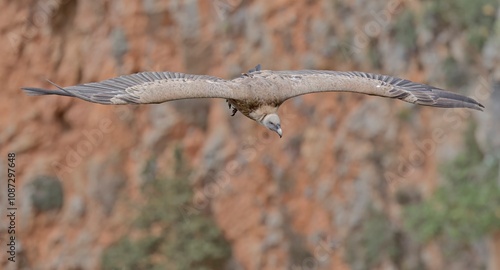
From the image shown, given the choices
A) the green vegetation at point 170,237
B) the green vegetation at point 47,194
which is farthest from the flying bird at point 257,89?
the green vegetation at point 47,194

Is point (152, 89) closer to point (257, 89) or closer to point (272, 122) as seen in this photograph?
point (257, 89)

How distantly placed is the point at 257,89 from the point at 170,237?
869 centimetres

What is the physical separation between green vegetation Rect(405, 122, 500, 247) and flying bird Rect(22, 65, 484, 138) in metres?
6.05

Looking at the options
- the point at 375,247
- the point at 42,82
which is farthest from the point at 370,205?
the point at 42,82

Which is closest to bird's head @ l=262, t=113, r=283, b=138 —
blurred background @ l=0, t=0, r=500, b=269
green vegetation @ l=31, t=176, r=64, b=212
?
blurred background @ l=0, t=0, r=500, b=269

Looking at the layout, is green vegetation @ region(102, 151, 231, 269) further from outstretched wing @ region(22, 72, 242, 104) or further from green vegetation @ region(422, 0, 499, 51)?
outstretched wing @ region(22, 72, 242, 104)

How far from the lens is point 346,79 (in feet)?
41.5

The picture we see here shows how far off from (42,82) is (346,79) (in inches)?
371

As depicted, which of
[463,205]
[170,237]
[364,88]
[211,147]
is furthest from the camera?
[211,147]

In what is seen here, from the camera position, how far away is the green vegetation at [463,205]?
61.1 ft

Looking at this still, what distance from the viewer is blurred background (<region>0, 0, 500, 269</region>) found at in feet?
66.1

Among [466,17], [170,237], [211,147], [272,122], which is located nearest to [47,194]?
[170,237]

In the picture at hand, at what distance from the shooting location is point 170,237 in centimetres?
2034

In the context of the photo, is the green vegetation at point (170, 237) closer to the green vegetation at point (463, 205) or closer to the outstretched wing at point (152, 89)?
the green vegetation at point (463, 205)
